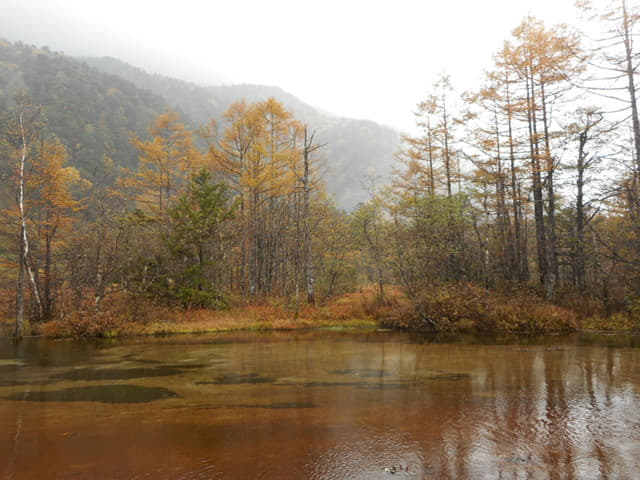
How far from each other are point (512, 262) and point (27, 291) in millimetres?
21324

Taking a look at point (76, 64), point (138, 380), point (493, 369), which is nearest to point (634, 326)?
point (493, 369)

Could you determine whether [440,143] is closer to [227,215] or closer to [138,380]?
[227,215]

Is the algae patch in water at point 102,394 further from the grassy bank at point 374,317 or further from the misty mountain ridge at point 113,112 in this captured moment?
the misty mountain ridge at point 113,112

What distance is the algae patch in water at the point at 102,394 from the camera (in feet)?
19.8

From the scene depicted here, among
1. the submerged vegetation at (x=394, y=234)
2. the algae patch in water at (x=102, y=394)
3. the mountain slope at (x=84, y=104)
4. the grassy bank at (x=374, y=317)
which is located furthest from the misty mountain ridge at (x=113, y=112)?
the algae patch in water at (x=102, y=394)

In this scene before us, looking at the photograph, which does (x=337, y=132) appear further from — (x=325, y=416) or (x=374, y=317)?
(x=325, y=416)

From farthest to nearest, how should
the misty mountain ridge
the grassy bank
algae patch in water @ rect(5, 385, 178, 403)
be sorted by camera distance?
the misty mountain ridge
the grassy bank
algae patch in water @ rect(5, 385, 178, 403)

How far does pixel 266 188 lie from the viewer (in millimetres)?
19984

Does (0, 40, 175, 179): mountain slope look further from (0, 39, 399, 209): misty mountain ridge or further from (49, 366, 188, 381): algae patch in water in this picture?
(49, 366, 188, 381): algae patch in water

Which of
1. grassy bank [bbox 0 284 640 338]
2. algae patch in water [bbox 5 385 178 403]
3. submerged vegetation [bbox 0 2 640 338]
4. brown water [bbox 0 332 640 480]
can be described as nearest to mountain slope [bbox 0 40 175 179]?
submerged vegetation [bbox 0 2 640 338]

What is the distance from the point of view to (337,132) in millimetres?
102000

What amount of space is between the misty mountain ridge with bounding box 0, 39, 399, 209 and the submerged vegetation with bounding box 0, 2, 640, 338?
9.45 metres

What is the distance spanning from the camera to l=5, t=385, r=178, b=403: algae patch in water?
6.04 m

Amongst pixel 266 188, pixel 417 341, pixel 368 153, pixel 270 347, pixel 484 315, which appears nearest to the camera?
pixel 270 347
